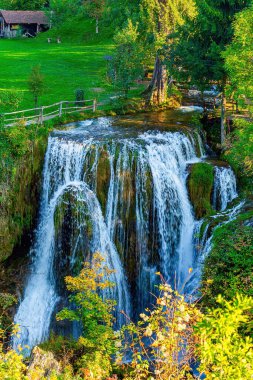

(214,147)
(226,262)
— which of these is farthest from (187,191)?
(226,262)

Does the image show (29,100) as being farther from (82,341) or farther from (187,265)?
(82,341)

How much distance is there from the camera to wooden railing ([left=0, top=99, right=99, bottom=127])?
2167 cm

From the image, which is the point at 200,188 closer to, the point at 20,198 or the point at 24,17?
the point at 20,198

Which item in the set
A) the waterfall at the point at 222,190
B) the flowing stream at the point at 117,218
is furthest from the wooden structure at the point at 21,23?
the waterfall at the point at 222,190

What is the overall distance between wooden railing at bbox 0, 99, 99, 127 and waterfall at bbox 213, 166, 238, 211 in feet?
29.9

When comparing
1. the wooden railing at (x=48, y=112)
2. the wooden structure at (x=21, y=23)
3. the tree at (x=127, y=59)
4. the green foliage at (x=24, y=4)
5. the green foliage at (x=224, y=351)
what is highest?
the green foliage at (x=24, y=4)

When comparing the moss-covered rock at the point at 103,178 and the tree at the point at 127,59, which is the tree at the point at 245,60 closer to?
the moss-covered rock at the point at 103,178

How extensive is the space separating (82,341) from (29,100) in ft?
60.6

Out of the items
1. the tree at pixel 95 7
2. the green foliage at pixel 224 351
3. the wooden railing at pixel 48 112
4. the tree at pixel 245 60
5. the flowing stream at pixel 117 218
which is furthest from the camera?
the tree at pixel 95 7

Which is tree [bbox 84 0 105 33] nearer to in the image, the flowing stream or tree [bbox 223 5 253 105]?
the flowing stream

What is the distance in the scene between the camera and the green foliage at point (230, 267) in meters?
11.9

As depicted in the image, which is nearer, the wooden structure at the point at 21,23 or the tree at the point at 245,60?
the tree at the point at 245,60

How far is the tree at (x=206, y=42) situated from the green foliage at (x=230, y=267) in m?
11.1

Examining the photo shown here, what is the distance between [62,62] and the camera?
40344 mm
